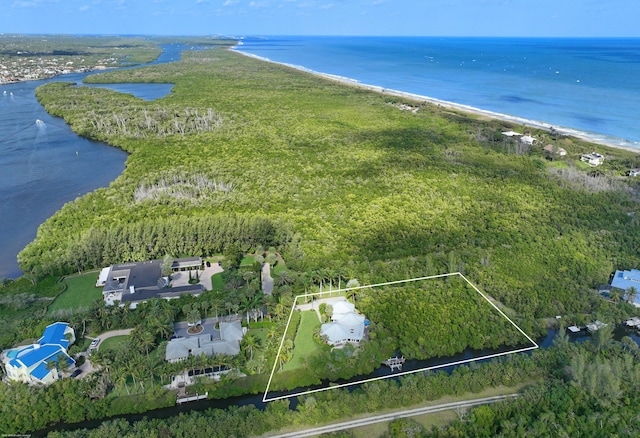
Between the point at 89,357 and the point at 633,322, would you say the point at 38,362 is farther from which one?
the point at 633,322

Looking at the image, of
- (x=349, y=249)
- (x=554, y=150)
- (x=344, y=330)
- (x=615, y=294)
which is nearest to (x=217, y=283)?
(x=349, y=249)

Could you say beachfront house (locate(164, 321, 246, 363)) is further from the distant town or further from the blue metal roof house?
the distant town

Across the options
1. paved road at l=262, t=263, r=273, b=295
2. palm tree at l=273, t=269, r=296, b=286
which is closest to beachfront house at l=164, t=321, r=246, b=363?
palm tree at l=273, t=269, r=296, b=286

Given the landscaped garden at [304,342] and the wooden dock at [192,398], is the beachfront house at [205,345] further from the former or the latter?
the landscaped garden at [304,342]

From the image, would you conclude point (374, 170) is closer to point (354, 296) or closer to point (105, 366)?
point (354, 296)

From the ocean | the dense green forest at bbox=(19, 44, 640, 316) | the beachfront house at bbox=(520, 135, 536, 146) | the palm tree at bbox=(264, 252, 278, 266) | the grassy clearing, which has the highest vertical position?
the ocean

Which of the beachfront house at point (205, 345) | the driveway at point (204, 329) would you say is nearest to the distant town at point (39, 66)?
the driveway at point (204, 329)

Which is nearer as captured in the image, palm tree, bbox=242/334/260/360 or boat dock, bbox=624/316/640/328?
palm tree, bbox=242/334/260/360

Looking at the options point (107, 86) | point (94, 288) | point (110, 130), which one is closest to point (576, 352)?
point (94, 288)
